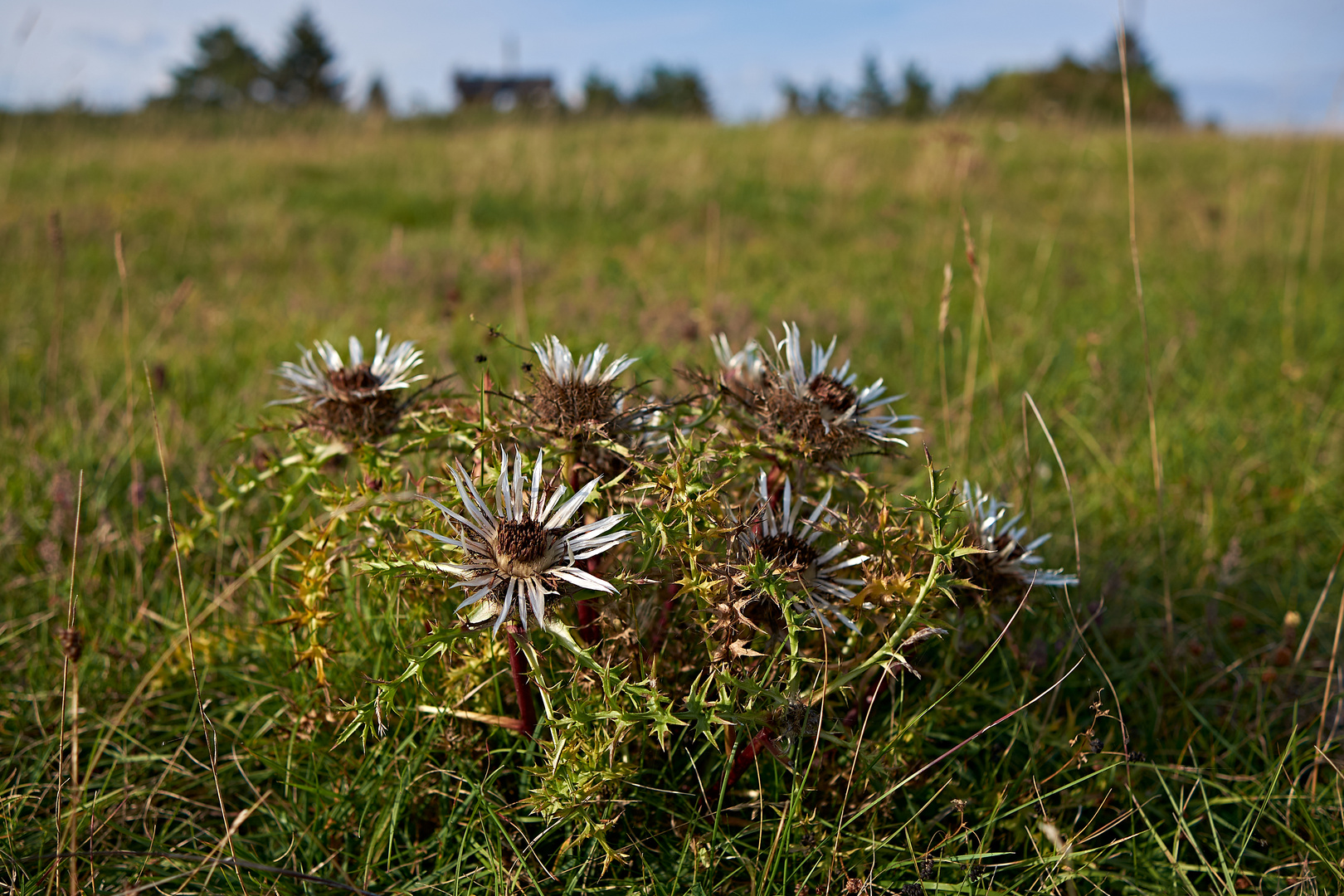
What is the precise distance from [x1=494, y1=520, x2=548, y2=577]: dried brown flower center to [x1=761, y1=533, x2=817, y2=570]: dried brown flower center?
0.38m

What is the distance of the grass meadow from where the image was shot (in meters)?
1.52

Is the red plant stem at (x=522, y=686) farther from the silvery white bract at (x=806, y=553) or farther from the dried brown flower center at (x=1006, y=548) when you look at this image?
the dried brown flower center at (x=1006, y=548)

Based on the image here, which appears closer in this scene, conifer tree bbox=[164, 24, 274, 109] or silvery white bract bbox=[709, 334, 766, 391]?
silvery white bract bbox=[709, 334, 766, 391]

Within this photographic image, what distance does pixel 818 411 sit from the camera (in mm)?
1492

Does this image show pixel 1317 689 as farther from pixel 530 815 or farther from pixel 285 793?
pixel 285 793

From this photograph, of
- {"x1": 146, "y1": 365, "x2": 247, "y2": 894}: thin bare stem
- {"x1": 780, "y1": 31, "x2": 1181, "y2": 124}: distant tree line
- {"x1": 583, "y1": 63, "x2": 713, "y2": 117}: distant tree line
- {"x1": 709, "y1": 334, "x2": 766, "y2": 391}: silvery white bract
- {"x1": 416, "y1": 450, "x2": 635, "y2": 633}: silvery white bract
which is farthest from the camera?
{"x1": 583, "y1": 63, "x2": 713, "y2": 117}: distant tree line

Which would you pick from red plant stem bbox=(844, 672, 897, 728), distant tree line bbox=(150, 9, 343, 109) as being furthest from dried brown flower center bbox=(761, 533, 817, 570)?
distant tree line bbox=(150, 9, 343, 109)

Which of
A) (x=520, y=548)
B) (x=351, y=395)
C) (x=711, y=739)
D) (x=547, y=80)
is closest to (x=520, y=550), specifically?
(x=520, y=548)

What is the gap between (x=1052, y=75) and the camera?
4344 cm

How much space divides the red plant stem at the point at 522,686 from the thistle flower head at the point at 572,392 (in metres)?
0.37

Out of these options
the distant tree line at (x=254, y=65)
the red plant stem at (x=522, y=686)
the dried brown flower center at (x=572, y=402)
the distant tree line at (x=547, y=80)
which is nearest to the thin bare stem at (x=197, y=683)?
the red plant stem at (x=522, y=686)

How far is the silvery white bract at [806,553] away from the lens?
4.54 ft

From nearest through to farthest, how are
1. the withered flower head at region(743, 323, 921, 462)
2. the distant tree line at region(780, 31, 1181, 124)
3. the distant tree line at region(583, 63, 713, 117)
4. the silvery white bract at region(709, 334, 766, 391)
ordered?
1. the withered flower head at region(743, 323, 921, 462)
2. the silvery white bract at region(709, 334, 766, 391)
3. the distant tree line at region(780, 31, 1181, 124)
4. the distant tree line at region(583, 63, 713, 117)

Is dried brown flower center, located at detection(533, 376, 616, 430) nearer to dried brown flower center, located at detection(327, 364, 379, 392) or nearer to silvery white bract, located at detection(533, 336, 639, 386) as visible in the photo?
silvery white bract, located at detection(533, 336, 639, 386)
